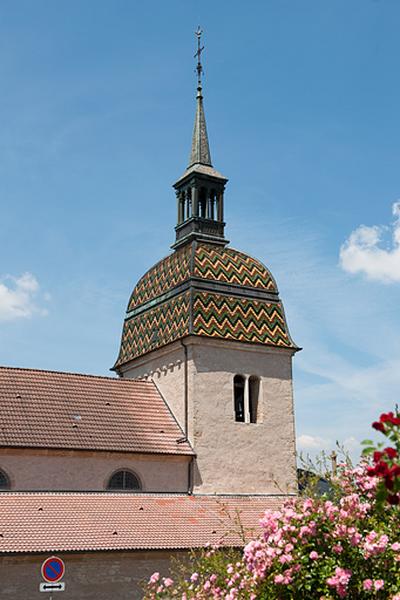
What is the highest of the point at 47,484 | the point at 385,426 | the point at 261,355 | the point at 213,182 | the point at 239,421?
the point at 213,182

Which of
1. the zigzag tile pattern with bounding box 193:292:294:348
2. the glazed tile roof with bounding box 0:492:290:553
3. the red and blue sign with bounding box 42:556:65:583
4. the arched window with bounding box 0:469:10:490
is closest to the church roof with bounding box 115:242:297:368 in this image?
the zigzag tile pattern with bounding box 193:292:294:348

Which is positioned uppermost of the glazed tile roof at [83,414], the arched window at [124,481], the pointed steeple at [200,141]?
the pointed steeple at [200,141]

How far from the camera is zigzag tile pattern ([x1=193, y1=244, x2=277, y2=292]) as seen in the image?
25641 mm

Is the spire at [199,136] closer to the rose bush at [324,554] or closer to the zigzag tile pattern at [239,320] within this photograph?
the zigzag tile pattern at [239,320]

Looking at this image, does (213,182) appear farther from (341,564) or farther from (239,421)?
(341,564)

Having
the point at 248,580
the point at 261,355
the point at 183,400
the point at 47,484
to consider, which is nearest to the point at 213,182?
the point at 261,355

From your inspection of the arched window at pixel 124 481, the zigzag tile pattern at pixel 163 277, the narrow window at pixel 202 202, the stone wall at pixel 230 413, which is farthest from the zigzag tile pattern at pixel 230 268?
the arched window at pixel 124 481

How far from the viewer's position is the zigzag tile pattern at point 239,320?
80.9 ft

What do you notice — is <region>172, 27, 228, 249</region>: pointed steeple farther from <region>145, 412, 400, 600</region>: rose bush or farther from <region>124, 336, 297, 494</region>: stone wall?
<region>145, 412, 400, 600</region>: rose bush

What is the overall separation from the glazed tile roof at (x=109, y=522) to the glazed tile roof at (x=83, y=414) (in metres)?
1.55

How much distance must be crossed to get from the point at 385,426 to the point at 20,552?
13939 millimetres

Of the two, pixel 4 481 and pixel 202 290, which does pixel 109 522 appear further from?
pixel 202 290

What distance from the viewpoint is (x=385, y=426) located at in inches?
189

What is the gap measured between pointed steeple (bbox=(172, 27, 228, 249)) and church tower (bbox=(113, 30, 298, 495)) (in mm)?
44
